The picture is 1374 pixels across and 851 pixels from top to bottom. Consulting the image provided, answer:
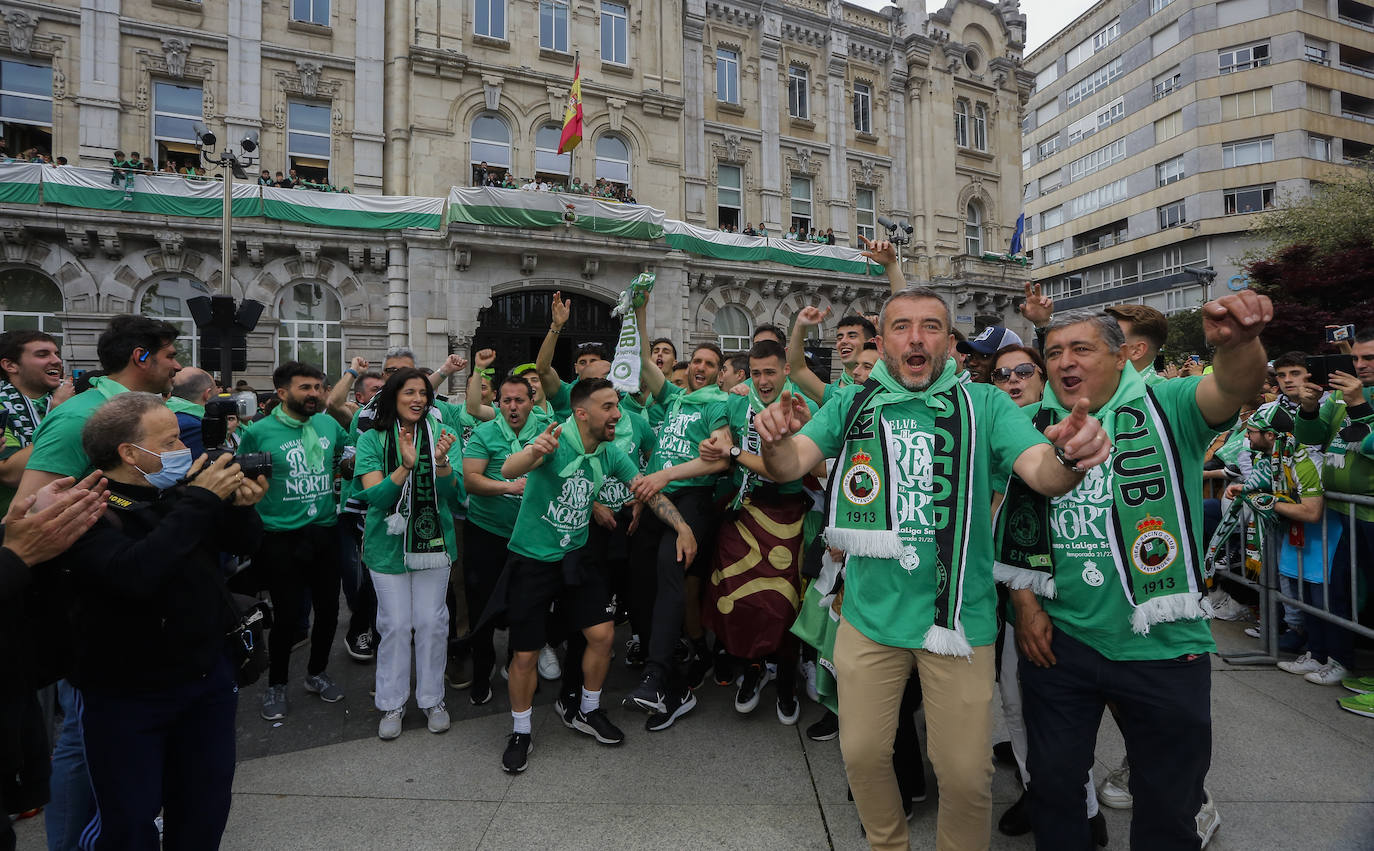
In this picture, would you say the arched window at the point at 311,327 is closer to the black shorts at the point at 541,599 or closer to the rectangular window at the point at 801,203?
the black shorts at the point at 541,599

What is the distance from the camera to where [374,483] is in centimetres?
433

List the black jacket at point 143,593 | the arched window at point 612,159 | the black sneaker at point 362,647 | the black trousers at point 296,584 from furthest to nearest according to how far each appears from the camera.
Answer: the arched window at point 612,159
the black sneaker at point 362,647
the black trousers at point 296,584
the black jacket at point 143,593

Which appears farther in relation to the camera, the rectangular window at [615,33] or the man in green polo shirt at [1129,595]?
the rectangular window at [615,33]

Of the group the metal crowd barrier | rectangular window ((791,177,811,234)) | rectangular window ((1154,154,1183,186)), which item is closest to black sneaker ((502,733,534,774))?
the metal crowd barrier

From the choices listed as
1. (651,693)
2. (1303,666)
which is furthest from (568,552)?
(1303,666)

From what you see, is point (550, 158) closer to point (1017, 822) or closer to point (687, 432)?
point (687, 432)

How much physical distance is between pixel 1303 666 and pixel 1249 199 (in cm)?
3928

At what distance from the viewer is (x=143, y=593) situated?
2.26 m

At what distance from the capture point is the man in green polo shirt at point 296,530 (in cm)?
458

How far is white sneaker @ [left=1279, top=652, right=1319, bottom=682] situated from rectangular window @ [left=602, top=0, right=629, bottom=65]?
20.5m

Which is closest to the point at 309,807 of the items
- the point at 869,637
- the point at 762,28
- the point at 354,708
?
the point at 354,708

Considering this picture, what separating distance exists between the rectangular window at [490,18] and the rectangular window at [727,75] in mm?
7179

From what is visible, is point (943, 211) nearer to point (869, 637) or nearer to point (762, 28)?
point (762, 28)

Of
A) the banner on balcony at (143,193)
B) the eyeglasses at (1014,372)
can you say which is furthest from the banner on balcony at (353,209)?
the eyeglasses at (1014,372)
